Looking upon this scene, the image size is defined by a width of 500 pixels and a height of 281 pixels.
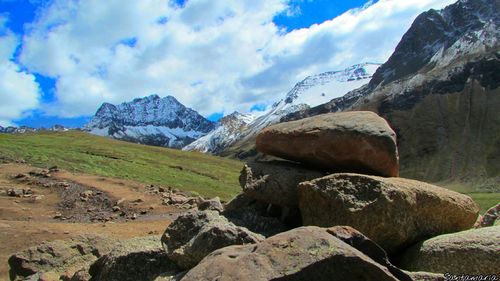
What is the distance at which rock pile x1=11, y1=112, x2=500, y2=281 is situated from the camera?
1012cm

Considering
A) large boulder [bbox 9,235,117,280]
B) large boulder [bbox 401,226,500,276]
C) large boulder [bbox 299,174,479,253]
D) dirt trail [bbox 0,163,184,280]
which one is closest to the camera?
large boulder [bbox 401,226,500,276]

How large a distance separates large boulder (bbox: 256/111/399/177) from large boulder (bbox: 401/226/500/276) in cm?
328

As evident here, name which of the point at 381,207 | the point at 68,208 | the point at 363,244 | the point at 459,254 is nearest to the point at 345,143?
the point at 381,207

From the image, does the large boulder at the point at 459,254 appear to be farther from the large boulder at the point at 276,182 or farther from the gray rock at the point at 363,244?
the large boulder at the point at 276,182

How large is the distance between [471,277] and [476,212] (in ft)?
15.6

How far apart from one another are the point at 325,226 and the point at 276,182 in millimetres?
3144

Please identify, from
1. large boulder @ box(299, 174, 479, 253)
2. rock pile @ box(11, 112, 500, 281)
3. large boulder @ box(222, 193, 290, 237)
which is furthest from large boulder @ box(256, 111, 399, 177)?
large boulder @ box(222, 193, 290, 237)

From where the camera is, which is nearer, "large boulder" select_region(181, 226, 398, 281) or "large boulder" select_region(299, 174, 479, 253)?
"large boulder" select_region(181, 226, 398, 281)

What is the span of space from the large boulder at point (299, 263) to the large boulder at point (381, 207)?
11.2 feet

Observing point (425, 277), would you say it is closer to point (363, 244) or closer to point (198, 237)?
point (363, 244)

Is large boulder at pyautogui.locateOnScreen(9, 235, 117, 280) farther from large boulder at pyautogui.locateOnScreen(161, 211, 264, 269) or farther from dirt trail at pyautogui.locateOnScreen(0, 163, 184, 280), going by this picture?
large boulder at pyautogui.locateOnScreen(161, 211, 264, 269)

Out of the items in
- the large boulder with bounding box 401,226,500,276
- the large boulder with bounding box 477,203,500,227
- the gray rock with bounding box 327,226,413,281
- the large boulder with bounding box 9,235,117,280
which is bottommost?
the large boulder with bounding box 477,203,500,227

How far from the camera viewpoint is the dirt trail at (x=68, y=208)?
33.2 m

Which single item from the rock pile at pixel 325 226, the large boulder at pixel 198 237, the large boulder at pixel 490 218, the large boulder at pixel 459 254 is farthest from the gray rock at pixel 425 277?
the large boulder at pixel 490 218
